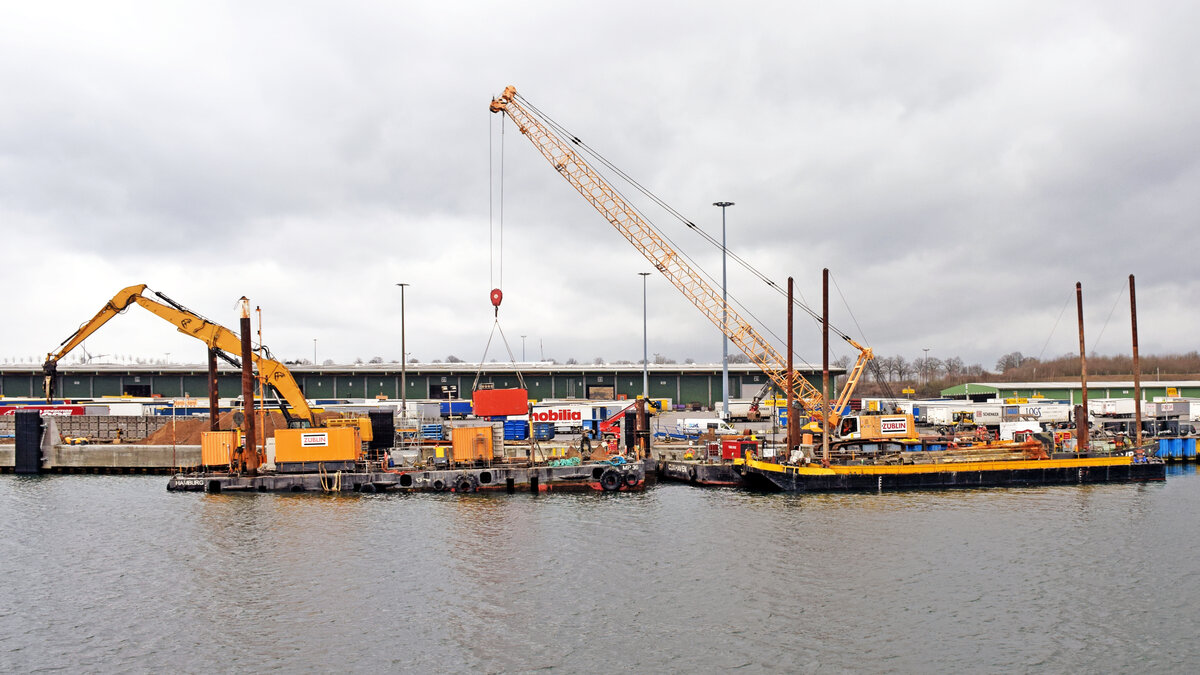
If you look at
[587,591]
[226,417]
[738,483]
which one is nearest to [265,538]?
[587,591]

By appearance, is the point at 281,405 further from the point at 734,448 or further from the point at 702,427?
the point at 702,427

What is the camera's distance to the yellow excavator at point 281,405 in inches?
2023

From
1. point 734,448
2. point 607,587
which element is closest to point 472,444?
point 734,448

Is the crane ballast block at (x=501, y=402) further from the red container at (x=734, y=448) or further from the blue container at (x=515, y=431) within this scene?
the red container at (x=734, y=448)

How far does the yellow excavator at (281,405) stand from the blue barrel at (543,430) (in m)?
20.8

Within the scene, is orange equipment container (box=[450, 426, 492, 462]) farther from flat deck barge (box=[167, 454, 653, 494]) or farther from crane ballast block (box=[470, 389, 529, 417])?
crane ballast block (box=[470, 389, 529, 417])

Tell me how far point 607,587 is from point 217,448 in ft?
115

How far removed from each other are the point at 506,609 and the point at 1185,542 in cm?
2785

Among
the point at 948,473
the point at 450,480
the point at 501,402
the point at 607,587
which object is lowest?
the point at 607,587

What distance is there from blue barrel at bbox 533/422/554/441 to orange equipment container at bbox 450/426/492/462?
82.1 ft

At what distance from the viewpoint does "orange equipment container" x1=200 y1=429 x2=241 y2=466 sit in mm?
53531

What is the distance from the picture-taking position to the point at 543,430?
78312 millimetres

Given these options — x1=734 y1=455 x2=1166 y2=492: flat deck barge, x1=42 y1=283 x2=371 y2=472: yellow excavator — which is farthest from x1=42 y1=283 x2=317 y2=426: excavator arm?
x1=734 y1=455 x2=1166 y2=492: flat deck barge

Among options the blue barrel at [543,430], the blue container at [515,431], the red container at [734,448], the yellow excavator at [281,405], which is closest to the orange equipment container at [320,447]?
the yellow excavator at [281,405]
